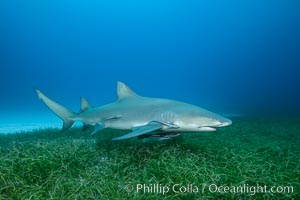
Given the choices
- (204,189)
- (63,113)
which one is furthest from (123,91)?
(204,189)

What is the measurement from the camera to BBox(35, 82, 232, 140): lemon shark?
17.2 ft

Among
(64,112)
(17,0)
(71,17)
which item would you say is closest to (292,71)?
(64,112)

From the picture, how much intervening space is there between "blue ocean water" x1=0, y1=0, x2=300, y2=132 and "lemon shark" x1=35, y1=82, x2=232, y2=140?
59679mm

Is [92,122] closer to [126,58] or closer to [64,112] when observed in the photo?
[64,112]

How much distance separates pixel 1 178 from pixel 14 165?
429 millimetres

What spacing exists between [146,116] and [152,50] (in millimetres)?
165818

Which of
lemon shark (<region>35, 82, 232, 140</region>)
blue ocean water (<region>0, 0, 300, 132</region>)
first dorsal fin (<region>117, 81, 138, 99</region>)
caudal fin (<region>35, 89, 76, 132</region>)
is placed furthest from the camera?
blue ocean water (<region>0, 0, 300, 132</region>)

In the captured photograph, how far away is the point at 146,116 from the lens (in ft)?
20.0

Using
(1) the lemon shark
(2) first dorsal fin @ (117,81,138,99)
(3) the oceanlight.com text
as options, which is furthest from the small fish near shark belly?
(2) first dorsal fin @ (117,81,138,99)

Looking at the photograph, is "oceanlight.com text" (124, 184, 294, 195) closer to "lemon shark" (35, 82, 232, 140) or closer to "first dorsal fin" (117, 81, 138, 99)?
"lemon shark" (35, 82, 232, 140)

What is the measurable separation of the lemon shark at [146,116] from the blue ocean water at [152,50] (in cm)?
5968

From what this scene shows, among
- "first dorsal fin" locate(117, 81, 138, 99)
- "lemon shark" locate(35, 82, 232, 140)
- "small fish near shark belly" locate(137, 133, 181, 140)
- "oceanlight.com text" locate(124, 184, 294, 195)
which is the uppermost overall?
"first dorsal fin" locate(117, 81, 138, 99)

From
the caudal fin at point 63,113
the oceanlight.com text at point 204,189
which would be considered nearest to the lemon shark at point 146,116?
the caudal fin at point 63,113

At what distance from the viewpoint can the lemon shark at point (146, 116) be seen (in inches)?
206
